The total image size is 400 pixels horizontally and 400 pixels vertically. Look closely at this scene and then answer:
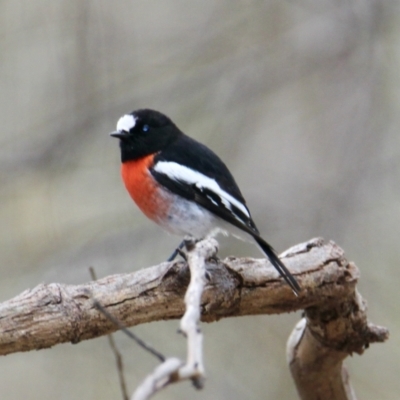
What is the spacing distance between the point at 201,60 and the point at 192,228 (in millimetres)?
1866

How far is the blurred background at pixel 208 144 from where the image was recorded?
4.48m

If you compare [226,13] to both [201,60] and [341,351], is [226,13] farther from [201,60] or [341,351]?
[341,351]

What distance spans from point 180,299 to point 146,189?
80 cm

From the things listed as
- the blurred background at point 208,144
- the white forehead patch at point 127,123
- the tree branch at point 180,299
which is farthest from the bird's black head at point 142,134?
the blurred background at point 208,144

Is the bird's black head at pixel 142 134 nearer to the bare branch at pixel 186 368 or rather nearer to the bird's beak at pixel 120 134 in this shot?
the bird's beak at pixel 120 134

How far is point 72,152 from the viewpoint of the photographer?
14.5ft

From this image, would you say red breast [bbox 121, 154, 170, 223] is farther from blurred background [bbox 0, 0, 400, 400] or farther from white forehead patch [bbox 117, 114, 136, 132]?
blurred background [bbox 0, 0, 400, 400]

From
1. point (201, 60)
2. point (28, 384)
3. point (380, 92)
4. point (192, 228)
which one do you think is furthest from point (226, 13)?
point (28, 384)

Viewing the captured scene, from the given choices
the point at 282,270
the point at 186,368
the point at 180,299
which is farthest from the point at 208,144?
the point at 186,368

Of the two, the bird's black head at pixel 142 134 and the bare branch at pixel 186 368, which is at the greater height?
the bird's black head at pixel 142 134

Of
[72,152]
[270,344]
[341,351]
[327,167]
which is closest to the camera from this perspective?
[341,351]

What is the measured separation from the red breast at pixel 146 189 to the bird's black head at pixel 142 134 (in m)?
0.06

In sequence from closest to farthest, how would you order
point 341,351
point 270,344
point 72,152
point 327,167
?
point 341,351 → point 72,152 → point 270,344 → point 327,167

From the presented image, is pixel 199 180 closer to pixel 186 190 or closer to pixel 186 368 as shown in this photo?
pixel 186 190
